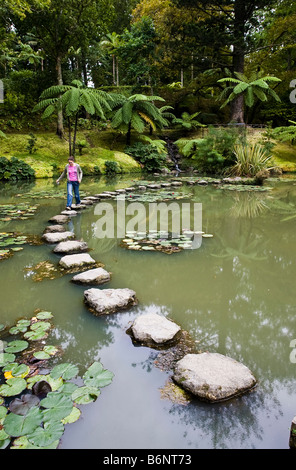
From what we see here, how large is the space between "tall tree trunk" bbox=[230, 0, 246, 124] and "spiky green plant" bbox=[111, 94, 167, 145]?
11.2ft

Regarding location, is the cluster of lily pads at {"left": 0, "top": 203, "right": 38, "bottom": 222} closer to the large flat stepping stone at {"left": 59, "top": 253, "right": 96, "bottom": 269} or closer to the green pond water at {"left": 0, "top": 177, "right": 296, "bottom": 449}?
the green pond water at {"left": 0, "top": 177, "right": 296, "bottom": 449}

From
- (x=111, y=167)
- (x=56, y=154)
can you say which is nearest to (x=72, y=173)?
(x=111, y=167)

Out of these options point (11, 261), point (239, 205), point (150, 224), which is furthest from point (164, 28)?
point (11, 261)

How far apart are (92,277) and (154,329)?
939 mm

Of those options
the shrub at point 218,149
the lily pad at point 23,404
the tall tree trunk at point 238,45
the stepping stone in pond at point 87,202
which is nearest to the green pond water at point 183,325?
the lily pad at point 23,404

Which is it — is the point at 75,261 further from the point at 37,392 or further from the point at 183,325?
the point at 37,392

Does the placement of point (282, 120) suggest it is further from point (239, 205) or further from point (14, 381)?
point (14, 381)

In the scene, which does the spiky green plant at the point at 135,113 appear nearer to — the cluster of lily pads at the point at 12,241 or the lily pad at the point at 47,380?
the cluster of lily pads at the point at 12,241

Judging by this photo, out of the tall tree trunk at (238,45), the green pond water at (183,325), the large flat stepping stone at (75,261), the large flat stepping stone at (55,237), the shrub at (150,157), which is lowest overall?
the green pond water at (183,325)

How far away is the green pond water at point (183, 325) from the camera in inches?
48.8

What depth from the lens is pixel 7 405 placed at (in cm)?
136

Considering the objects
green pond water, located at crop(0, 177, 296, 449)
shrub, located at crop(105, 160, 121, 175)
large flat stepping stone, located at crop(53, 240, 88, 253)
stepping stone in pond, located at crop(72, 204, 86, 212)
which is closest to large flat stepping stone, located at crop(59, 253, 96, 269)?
green pond water, located at crop(0, 177, 296, 449)

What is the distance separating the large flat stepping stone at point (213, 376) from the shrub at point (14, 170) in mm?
9748

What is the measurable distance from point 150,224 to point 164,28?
535 inches
